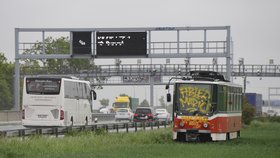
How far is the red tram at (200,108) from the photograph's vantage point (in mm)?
37000

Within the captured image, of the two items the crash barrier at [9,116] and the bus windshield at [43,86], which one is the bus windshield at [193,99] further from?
the crash barrier at [9,116]

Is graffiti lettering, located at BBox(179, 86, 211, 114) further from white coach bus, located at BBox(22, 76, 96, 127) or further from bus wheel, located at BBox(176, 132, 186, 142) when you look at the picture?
white coach bus, located at BBox(22, 76, 96, 127)

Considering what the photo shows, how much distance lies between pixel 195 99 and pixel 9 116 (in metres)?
38.1

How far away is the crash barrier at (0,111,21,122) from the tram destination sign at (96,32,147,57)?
12153mm

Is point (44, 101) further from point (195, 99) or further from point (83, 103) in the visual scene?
point (195, 99)

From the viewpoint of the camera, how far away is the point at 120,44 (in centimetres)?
6512

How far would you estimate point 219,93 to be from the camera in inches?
1484

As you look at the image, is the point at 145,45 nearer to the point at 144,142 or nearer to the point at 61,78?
the point at 61,78

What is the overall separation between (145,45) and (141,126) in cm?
1398

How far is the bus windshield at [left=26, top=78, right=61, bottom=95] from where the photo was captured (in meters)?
44.3

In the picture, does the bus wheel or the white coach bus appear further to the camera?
the white coach bus

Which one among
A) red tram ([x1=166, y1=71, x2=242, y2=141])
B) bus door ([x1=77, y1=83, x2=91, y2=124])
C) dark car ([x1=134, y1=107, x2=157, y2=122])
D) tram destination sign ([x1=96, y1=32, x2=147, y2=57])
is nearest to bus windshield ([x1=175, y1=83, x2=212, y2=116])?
red tram ([x1=166, y1=71, x2=242, y2=141])

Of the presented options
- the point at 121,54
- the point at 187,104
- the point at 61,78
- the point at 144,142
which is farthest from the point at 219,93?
the point at 121,54

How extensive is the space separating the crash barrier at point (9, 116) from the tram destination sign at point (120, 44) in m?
12.2
